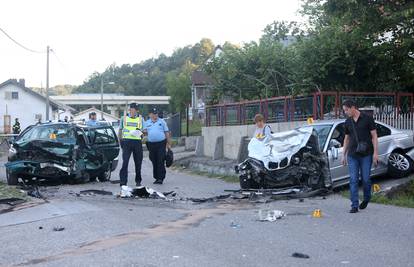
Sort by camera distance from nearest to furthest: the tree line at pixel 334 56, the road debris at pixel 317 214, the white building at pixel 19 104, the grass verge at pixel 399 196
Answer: the road debris at pixel 317 214
the grass verge at pixel 399 196
the tree line at pixel 334 56
the white building at pixel 19 104

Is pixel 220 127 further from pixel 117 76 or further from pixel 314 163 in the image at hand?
pixel 117 76

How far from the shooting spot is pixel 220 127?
20.0 meters

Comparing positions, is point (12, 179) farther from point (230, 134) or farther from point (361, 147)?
point (361, 147)

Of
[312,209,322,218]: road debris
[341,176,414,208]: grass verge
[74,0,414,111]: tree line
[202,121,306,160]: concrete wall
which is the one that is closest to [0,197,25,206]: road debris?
[312,209,322,218]: road debris

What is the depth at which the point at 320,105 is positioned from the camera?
14.2 meters

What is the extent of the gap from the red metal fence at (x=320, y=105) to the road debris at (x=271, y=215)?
5682 mm

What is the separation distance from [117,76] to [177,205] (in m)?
112

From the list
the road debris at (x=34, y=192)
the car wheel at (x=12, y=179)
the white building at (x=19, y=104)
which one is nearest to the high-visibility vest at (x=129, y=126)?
the road debris at (x=34, y=192)

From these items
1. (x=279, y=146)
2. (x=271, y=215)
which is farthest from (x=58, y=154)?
(x=271, y=215)

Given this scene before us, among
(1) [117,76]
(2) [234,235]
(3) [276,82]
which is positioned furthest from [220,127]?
(1) [117,76]

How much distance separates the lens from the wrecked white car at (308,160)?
36.9ft

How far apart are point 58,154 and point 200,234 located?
6689 millimetres

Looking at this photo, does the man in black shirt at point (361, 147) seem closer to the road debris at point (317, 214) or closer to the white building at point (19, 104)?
the road debris at point (317, 214)

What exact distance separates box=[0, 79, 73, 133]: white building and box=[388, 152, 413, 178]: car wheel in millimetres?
62821
